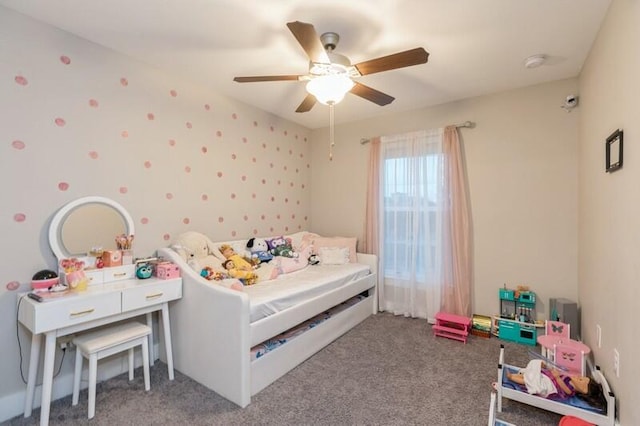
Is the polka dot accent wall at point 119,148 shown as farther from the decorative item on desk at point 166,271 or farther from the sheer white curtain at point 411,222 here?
the sheer white curtain at point 411,222

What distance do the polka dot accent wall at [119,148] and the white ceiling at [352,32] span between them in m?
0.19

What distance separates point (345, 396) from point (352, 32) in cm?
243

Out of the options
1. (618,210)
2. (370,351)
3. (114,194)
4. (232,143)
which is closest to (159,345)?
(114,194)

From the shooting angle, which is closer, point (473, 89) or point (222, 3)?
point (222, 3)

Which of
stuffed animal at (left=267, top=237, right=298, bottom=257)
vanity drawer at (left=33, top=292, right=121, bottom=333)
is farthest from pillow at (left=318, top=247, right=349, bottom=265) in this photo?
vanity drawer at (left=33, top=292, right=121, bottom=333)

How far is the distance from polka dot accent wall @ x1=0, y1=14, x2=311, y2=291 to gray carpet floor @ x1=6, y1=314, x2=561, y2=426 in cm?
97

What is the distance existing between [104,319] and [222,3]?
6.68 feet

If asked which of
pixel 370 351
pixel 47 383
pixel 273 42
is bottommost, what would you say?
pixel 370 351

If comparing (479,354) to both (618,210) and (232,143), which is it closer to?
(618,210)

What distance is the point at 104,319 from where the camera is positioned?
6.17ft

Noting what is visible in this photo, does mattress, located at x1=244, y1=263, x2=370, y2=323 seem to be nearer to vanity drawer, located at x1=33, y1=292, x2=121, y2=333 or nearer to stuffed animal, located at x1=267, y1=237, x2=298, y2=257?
stuffed animal, located at x1=267, y1=237, x2=298, y2=257

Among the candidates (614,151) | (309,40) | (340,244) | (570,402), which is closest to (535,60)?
(614,151)

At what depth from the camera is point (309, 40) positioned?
155 cm

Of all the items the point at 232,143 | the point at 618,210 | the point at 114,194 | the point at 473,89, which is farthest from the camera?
the point at 232,143
